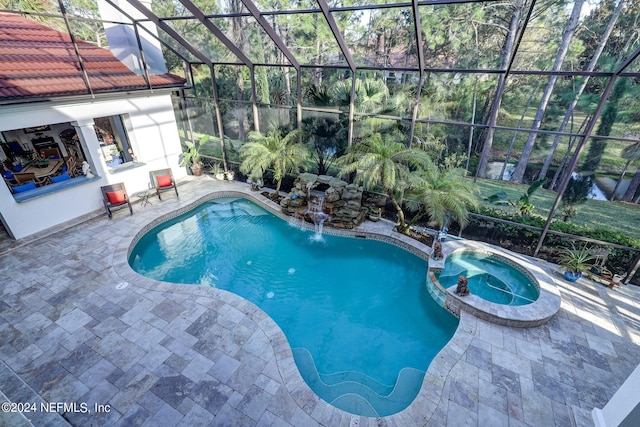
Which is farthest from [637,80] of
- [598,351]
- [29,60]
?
[29,60]

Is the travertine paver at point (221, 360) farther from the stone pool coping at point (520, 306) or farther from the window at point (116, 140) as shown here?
the window at point (116, 140)

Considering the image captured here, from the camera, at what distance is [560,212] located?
29.7ft

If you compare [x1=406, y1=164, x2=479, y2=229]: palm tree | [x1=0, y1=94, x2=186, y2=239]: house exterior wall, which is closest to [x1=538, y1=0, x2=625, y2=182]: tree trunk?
[x1=406, y1=164, x2=479, y2=229]: palm tree

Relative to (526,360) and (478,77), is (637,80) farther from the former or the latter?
(526,360)

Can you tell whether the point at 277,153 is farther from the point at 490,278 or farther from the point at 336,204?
the point at 490,278

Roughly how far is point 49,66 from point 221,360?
11.5 meters

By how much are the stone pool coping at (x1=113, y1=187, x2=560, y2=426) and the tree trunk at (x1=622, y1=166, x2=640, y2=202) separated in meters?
5.33

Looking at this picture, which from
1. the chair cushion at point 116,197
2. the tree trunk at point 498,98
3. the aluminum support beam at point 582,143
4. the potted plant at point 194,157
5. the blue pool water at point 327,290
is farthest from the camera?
the potted plant at point 194,157

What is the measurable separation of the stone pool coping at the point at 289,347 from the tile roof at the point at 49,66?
16.7 ft

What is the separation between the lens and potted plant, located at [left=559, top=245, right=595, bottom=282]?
848cm

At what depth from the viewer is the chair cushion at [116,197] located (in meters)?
10.9

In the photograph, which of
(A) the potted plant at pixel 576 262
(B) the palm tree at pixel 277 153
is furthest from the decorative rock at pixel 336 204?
(A) the potted plant at pixel 576 262

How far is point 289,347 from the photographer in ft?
20.5

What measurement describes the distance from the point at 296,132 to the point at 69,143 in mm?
11341
